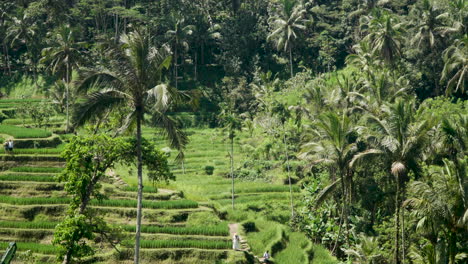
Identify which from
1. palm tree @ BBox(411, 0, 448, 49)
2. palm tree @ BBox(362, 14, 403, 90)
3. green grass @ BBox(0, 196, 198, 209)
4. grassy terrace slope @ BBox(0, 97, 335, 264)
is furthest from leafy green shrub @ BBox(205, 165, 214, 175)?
palm tree @ BBox(411, 0, 448, 49)

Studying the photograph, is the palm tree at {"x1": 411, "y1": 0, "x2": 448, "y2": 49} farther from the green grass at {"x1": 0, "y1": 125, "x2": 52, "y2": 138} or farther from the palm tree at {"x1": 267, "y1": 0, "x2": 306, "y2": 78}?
the green grass at {"x1": 0, "y1": 125, "x2": 52, "y2": 138}

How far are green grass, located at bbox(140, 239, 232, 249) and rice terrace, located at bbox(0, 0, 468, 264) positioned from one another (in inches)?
3.4

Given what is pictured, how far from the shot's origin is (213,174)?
51.3m

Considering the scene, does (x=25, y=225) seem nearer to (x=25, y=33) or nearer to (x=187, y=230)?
(x=187, y=230)

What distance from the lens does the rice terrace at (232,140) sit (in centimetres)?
2597

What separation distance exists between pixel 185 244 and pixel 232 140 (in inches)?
482

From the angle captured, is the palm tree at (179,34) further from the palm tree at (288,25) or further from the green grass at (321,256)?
the green grass at (321,256)

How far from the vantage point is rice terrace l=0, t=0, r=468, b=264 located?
85.2 ft

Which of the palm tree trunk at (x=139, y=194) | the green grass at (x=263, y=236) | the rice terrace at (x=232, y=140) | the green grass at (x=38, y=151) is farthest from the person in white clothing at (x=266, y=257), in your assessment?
the green grass at (x=38, y=151)

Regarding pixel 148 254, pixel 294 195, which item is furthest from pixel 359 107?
pixel 148 254

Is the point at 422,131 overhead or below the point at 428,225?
overhead

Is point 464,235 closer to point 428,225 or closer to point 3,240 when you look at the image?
point 428,225

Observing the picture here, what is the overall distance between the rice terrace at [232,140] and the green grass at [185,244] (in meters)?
0.09

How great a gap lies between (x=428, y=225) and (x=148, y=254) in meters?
15.1
